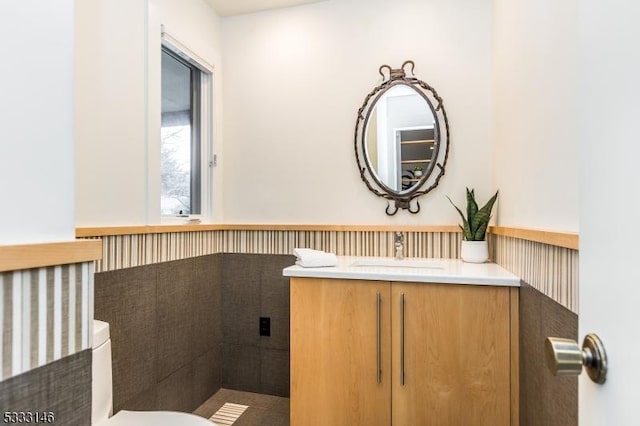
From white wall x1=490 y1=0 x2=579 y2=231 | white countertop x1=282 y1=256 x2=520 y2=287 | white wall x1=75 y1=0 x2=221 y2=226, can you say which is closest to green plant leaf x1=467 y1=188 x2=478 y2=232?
white wall x1=490 y1=0 x2=579 y2=231

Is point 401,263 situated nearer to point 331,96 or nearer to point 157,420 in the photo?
point 331,96

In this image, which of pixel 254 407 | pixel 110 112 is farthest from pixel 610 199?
pixel 254 407

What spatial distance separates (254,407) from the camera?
7.07ft

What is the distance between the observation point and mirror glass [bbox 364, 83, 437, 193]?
2.12 meters

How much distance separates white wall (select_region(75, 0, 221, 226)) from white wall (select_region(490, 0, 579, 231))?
5.33 ft

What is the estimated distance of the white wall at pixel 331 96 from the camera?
6.77 ft

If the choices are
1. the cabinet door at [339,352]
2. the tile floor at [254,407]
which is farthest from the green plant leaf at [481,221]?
the tile floor at [254,407]

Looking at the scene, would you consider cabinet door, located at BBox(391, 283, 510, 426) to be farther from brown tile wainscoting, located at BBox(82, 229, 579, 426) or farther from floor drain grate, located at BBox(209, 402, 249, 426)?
floor drain grate, located at BBox(209, 402, 249, 426)

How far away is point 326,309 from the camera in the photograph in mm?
1640

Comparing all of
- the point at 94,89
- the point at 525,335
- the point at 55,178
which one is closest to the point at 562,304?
the point at 525,335

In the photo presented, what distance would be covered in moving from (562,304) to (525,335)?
496 millimetres

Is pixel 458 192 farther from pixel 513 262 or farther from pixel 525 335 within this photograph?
pixel 525 335

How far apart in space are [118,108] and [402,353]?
1.63 m

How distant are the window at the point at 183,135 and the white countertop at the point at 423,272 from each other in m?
0.87
